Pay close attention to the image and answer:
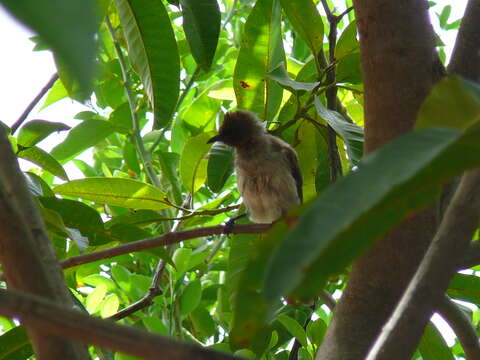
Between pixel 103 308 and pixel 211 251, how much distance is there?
0.64m

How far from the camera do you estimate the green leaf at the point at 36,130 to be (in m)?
2.43

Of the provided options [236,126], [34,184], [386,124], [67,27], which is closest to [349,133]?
[386,124]

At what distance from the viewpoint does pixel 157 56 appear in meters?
2.46

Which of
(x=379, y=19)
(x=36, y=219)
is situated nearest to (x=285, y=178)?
(x=379, y=19)

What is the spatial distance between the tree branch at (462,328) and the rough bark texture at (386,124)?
0.22m

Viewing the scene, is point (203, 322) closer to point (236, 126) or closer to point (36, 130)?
point (236, 126)

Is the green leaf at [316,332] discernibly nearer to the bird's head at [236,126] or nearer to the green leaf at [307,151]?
the green leaf at [307,151]

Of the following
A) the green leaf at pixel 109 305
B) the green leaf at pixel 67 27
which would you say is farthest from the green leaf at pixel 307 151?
the green leaf at pixel 67 27

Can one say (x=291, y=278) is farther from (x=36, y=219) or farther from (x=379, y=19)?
(x=379, y=19)

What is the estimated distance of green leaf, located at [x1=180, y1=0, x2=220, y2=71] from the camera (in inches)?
89.0

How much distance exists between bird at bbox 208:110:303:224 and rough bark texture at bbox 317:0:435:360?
5.85 ft

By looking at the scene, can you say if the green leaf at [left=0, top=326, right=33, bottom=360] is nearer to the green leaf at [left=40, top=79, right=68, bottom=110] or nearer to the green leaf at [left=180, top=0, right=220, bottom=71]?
the green leaf at [left=180, top=0, right=220, bottom=71]

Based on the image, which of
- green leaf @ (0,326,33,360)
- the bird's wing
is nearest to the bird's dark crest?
the bird's wing

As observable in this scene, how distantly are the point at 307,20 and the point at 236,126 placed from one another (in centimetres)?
93
